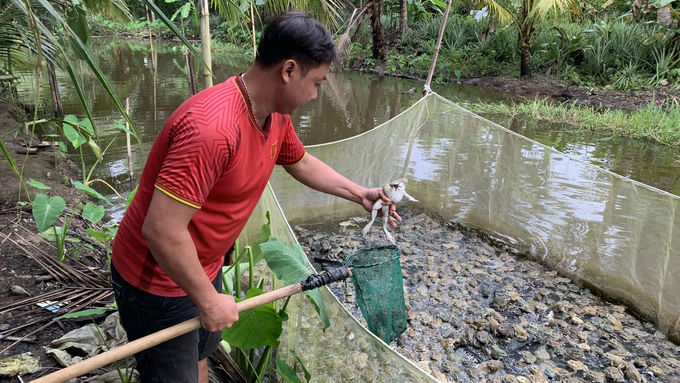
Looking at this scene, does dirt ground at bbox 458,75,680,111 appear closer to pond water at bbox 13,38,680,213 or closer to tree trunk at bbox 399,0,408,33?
pond water at bbox 13,38,680,213

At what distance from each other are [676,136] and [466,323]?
15.9 feet

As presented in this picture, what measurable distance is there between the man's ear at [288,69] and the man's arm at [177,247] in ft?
1.24

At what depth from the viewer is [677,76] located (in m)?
8.12

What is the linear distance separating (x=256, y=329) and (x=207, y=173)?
670 mm

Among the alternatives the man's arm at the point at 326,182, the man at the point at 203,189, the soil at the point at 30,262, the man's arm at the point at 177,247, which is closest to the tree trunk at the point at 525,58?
the soil at the point at 30,262

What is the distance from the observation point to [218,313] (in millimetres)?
1067

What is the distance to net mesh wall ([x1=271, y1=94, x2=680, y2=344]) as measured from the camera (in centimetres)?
254

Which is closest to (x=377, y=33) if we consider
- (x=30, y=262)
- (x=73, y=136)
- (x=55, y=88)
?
(x=55, y=88)

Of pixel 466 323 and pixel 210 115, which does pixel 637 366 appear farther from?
pixel 210 115

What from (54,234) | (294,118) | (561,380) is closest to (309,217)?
(54,234)

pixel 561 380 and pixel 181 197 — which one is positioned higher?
pixel 181 197

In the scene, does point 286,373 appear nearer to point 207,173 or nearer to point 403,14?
point 207,173

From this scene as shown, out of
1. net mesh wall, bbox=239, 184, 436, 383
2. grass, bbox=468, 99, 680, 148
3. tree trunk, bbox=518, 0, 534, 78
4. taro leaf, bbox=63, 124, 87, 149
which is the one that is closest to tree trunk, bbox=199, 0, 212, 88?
net mesh wall, bbox=239, 184, 436, 383

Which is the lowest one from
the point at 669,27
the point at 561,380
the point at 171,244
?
the point at 561,380
